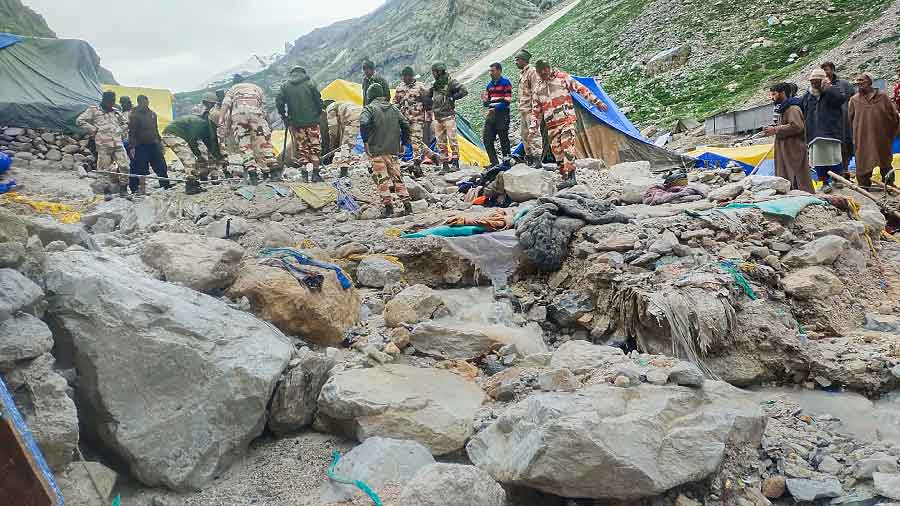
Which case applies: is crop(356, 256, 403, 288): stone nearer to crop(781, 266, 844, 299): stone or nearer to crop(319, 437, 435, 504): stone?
crop(319, 437, 435, 504): stone

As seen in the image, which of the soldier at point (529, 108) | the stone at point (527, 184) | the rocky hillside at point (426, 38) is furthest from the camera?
the rocky hillside at point (426, 38)

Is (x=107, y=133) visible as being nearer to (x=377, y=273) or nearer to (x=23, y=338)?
(x=377, y=273)

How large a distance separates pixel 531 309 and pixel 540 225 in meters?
0.76

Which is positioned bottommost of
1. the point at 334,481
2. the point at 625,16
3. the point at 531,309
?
the point at 531,309

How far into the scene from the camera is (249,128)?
8.50 metres

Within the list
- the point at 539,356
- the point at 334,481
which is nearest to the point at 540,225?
the point at 539,356

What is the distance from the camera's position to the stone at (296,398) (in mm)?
3006

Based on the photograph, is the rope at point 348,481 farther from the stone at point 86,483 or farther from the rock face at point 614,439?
the stone at point 86,483

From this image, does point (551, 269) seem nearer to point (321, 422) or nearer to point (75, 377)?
point (321, 422)

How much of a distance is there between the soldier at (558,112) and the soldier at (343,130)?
3.64m

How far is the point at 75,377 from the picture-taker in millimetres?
2613

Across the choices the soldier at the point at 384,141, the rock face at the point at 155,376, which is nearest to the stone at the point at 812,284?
the rock face at the point at 155,376

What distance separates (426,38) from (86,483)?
56.7m

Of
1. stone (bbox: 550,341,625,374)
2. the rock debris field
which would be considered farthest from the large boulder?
stone (bbox: 550,341,625,374)
